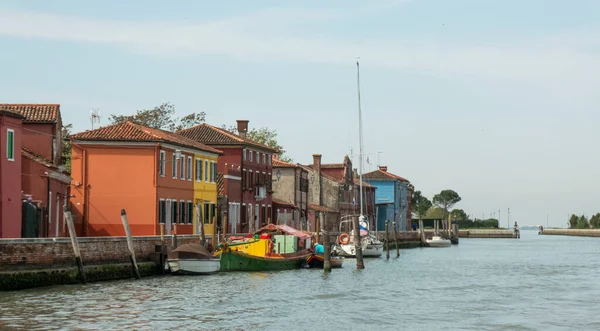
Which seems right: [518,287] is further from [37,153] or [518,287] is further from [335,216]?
[335,216]

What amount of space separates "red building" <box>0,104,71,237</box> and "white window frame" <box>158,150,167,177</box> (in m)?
6.40

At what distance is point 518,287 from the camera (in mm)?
49750

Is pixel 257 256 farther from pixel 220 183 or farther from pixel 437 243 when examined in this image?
pixel 437 243

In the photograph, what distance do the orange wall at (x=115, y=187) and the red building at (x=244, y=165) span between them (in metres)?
15.6

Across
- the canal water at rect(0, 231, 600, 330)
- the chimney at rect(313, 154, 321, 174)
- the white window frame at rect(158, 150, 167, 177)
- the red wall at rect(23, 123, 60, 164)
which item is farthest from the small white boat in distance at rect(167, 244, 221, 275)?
the chimney at rect(313, 154, 321, 174)

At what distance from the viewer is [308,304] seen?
38219 millimetres

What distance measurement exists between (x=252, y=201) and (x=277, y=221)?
3188 mm

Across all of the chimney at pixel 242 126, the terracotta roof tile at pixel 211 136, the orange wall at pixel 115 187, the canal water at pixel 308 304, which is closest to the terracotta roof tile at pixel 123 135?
the orange wall at pixel 115 187

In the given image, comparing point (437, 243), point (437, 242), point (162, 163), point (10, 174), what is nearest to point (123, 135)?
point (162, 163)

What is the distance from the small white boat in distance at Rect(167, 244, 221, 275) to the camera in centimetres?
5000

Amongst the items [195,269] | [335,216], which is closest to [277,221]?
[335,216]

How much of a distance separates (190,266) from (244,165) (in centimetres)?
2998

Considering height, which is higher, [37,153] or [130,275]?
[37,153]

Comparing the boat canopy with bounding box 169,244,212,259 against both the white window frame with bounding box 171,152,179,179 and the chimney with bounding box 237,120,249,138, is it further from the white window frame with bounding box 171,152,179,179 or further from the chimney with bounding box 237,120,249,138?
the chimney with bounding box 237,120,249,138
